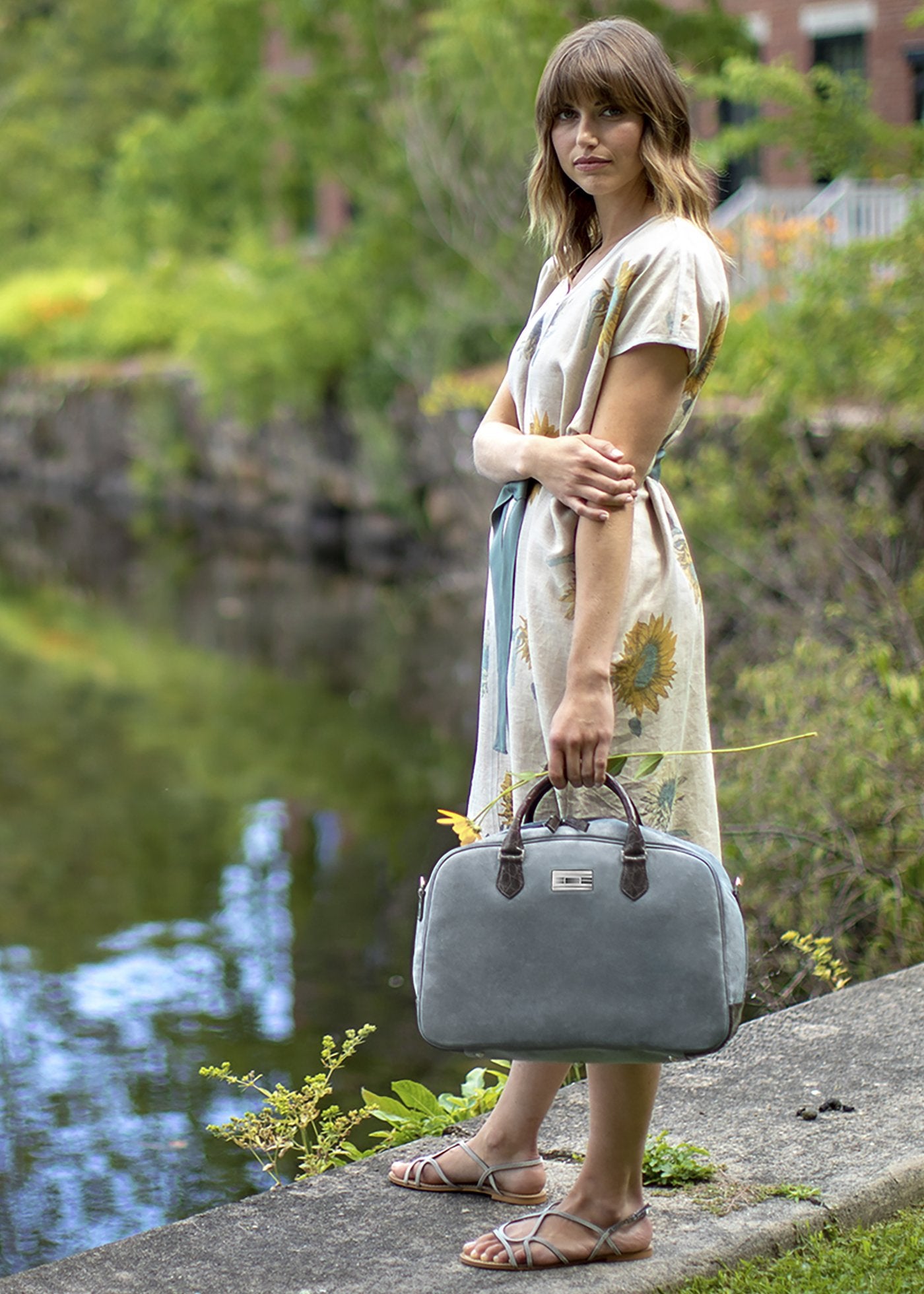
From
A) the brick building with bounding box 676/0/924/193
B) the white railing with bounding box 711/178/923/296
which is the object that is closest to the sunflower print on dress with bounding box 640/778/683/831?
the white railing with bounding box 711/178/923/296

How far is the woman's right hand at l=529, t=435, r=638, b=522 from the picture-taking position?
244 cm

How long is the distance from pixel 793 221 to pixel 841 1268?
11195 mm

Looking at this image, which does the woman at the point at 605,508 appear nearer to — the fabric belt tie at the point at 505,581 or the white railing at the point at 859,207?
the fabric belt tie at the point at 505,581

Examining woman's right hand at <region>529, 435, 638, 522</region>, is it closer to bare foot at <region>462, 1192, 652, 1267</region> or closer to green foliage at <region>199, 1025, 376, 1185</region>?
bare foot at <region>462, 1192, 652, 1267</region>

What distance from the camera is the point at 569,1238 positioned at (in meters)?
2.58

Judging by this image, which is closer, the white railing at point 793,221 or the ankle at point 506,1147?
the ankle at point 506,1147

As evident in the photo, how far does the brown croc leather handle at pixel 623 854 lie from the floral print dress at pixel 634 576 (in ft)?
0.25

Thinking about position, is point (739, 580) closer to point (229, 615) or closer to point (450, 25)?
point (229, 615)

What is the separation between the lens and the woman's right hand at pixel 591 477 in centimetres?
244

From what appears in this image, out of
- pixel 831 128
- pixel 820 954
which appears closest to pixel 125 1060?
pixel 820 954

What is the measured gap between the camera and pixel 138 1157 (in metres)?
4.40

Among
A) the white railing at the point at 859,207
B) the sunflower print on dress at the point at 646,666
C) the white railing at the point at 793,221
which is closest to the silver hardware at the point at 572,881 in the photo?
the sunflower print on dress at the point at 646,666

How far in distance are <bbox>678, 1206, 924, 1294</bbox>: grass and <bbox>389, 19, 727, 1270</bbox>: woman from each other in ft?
0.52

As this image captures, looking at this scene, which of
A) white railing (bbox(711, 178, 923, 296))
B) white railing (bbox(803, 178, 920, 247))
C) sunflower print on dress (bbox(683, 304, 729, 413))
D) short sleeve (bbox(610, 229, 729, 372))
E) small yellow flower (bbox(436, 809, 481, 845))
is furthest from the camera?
white railing (bbox(803, 178, 920, 247))
